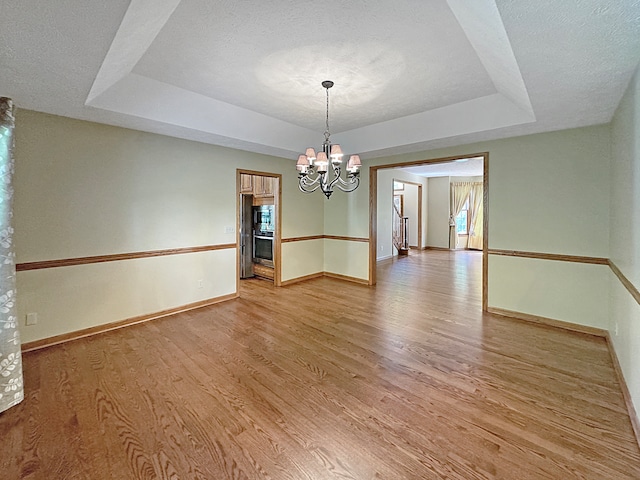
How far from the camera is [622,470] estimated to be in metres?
1.54

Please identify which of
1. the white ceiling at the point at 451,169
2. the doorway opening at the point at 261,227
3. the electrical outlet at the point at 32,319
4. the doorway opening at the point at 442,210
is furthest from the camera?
the doorway opening at the point at 442,210

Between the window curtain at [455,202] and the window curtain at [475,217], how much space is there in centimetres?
23

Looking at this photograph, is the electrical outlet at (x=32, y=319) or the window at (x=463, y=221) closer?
the electrical outlet at (x=32, y=319)

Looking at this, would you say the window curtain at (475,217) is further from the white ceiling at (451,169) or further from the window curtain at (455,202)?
the white ceiling at (451,169)

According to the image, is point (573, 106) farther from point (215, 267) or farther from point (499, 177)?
point (215, 267)

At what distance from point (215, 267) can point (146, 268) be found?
3.26 feet

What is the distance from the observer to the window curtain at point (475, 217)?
10.4 m

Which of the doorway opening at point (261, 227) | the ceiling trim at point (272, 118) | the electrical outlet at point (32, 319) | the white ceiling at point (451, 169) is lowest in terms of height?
the electrical outlet at point (32, 319)

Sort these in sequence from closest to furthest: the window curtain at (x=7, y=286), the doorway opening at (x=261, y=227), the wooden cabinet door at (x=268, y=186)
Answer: the window curtain at (x=7, y=286) → the doorway opening at (x=261, y=227) → the wooden cabinet door at (x=268, y=186)

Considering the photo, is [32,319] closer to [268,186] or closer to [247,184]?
[268,186]

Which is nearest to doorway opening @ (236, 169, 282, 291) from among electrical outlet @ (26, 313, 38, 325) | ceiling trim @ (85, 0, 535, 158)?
ceiling trim @ (85, 0, 535, 158)

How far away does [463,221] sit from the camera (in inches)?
423

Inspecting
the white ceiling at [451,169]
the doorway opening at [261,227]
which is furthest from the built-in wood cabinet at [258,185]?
the white ceiling at [451,169]

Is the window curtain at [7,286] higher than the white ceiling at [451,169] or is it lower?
lower
